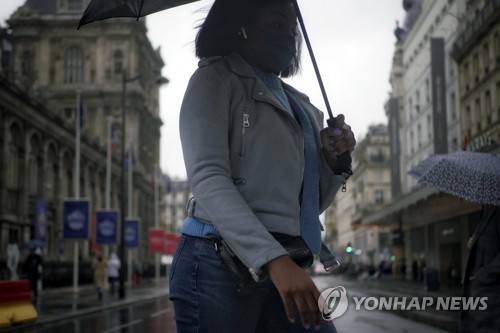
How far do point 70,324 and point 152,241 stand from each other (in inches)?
1383

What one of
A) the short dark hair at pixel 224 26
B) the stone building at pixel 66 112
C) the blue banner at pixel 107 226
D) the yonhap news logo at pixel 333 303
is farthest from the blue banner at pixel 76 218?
the short dark hair at pixel 224 26

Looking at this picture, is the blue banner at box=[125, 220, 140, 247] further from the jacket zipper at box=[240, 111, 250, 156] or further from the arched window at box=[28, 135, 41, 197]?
the jacket zipper at box=[240, 111, 250, 156]

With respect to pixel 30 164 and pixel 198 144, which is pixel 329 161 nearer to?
pixel 198 144

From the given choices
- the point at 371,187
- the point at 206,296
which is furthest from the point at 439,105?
the point at 371,187

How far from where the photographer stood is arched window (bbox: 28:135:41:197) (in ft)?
133

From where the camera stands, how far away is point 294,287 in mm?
2000

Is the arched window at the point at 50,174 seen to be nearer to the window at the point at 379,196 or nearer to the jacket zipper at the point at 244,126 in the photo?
the jacket zipper at the point at 244,126

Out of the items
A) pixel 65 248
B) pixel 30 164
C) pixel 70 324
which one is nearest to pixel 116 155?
pixel 65 248

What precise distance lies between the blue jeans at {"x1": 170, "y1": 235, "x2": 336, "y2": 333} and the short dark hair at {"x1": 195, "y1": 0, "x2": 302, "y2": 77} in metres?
0.67

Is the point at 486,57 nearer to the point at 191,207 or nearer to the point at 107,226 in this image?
the point at 107,226

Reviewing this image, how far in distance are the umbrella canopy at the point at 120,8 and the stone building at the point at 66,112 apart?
3104 centimetres

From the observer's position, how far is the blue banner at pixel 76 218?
30.9m

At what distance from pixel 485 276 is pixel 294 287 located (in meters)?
3.37

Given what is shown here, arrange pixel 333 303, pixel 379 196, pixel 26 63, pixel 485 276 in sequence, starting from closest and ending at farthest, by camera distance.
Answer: pixel 333 303 < pixel 485 276 < pixel 26 63 < pixel 379 196
